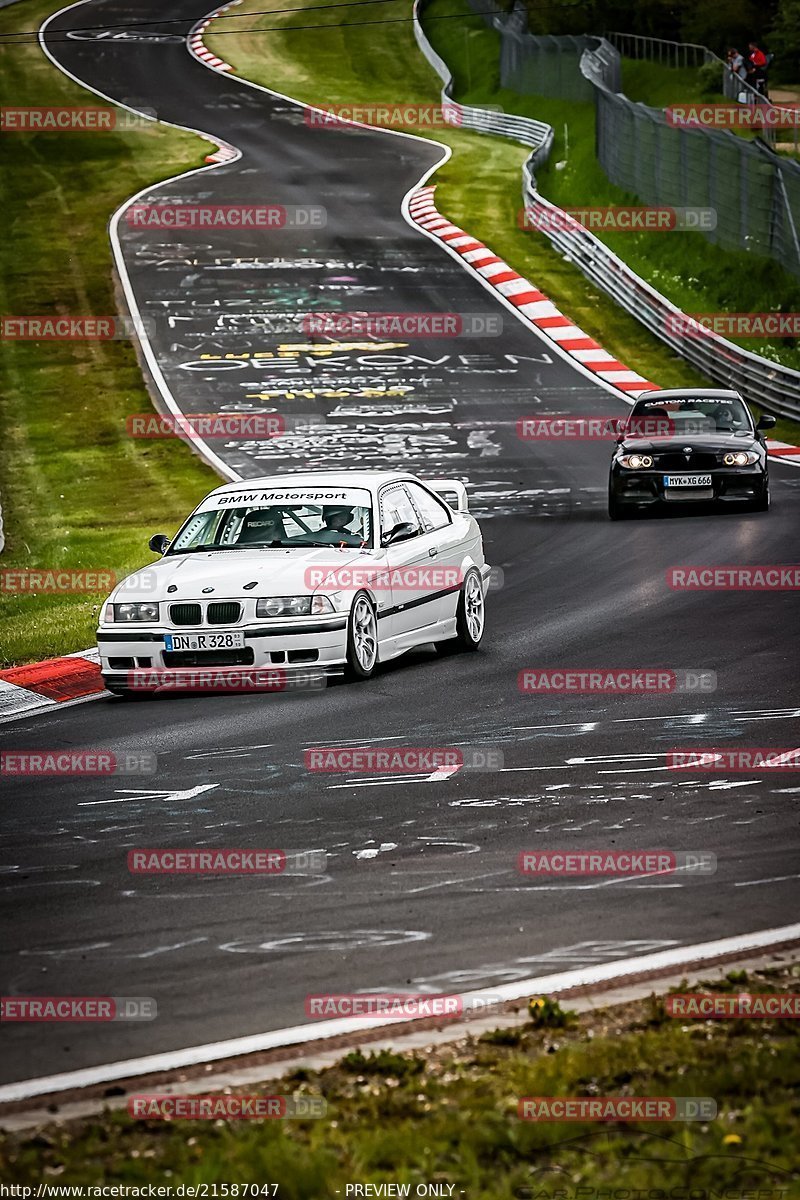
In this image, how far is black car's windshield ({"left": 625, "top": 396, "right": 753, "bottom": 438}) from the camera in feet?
69.3

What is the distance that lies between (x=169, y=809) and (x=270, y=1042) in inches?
135

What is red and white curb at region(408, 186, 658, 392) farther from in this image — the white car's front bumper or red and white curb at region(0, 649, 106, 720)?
the white car's front bumper

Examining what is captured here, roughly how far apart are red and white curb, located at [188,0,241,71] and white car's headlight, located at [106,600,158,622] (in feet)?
181

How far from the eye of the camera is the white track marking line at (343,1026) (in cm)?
531

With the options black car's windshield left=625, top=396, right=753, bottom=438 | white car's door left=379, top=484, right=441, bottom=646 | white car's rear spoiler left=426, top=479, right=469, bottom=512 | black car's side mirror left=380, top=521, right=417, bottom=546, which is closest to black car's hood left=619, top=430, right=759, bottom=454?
black car's windshield left=625, top=396, right=753, bottom=438

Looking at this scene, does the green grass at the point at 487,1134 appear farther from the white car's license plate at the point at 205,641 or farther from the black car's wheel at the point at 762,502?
the black car's wheel at the point at 762,502

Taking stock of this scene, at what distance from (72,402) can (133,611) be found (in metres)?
17.6

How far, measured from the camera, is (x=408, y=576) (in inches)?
517

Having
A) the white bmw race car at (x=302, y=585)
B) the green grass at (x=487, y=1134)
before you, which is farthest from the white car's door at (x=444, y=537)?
the green grass at (x=487, y=1134)

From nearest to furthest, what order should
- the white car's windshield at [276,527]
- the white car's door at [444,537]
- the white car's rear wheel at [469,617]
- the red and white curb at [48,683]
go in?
the red and white curb at [48,683]
the white car's windshield at [276,527]
the white car's door at [444,537]
the white car's rear wheel at [469,617]

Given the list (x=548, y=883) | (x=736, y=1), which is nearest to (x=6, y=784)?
(x=548, y=883)

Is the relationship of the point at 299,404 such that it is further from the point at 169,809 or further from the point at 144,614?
the point at 169,809

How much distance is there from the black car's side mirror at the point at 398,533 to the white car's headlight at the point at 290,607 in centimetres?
113

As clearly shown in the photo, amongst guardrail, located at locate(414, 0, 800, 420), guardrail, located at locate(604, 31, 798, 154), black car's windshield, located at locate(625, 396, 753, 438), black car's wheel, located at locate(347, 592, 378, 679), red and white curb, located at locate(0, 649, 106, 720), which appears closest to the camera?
red and white curb, located at locate(0, 649, 106, 720)
